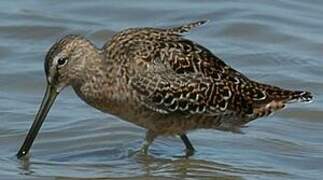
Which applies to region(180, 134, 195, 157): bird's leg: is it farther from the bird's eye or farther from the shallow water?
the bird's eye

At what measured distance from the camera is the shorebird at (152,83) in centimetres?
934

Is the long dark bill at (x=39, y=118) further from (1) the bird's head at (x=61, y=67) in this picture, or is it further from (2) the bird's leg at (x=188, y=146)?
(2) the bird's leg at (x=188, y=146)

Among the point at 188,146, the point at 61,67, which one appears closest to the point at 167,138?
the point at 188,146

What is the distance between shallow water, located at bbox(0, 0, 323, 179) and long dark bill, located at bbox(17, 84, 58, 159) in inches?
3.9

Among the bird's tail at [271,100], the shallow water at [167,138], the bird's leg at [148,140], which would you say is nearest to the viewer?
the shallow water at [167,138]

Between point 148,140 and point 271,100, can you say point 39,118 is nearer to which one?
point 148,140

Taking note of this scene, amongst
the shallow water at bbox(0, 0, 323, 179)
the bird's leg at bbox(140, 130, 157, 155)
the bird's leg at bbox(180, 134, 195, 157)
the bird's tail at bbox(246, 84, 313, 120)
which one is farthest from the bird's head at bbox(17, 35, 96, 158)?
the bird's tail at bbox(246, 84, 313, 120)

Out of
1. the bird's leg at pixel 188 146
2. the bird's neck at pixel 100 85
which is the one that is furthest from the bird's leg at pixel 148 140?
the bird's neck at pixel 100 85

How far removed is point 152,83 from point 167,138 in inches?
40.5

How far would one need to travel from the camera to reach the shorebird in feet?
30.6

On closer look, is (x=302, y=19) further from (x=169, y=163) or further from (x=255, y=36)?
(x=169, y=163)

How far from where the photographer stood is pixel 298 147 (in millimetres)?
9758

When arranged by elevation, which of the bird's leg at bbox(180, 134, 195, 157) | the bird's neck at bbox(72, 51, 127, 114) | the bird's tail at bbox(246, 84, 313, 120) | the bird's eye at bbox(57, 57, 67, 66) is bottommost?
the bird's leg at bbox(180, 134, 195, 157)

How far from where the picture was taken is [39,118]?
9.62 metres
